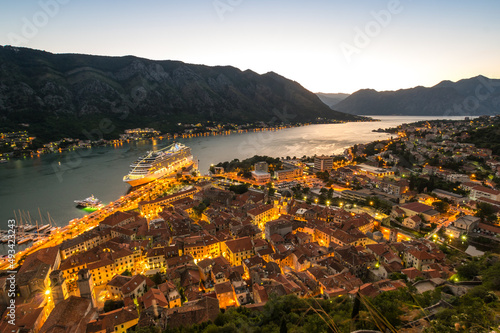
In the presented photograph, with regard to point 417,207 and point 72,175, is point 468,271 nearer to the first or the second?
point 417,207

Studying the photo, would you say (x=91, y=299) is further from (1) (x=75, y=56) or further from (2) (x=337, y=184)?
(1) (x=75, y=56)

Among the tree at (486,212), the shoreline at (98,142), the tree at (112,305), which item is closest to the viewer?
the tree at (112,305)

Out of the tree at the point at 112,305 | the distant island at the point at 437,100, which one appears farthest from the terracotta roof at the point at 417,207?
the distant island at the point at 437,100

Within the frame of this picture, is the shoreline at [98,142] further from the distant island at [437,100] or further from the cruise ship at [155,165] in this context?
the distant island at [437,100]

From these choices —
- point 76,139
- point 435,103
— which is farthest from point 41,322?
point 435,103

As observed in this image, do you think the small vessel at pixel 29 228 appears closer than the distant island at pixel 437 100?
Yes

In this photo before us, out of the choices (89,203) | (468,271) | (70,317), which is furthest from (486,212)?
(89,203)

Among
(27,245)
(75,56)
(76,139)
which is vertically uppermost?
(75,56)
